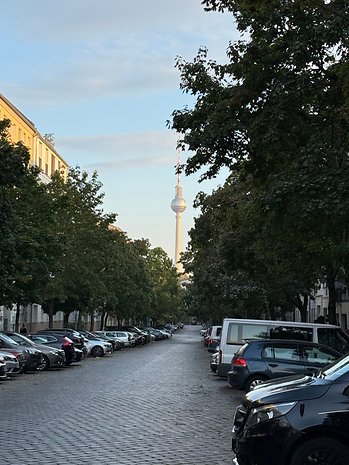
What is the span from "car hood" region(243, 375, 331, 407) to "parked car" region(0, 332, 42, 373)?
687 inches

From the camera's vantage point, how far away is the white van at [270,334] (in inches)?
788

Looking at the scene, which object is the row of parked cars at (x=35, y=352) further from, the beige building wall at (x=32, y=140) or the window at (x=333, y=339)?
the beige building wall at (x=32, y=140)

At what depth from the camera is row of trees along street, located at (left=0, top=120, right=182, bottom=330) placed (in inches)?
1024

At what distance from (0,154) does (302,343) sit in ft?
38.8

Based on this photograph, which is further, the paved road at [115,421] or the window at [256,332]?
the window at [256,332]

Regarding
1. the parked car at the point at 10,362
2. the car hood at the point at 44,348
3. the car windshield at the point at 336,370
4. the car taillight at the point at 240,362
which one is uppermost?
the car windshield at the point at 336,370

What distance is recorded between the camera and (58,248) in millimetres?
33438

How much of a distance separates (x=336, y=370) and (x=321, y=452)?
0.88 m

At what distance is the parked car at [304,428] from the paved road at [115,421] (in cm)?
214

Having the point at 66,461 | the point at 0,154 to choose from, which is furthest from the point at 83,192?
the point at 66,461

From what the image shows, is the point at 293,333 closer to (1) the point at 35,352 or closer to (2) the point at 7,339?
(1) the point at 35,352

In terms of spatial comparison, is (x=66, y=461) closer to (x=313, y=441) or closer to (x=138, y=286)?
(x=313, y=441)

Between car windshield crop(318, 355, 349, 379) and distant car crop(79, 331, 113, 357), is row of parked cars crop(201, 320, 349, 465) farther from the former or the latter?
distant car crop(79, 331, 113, 357)

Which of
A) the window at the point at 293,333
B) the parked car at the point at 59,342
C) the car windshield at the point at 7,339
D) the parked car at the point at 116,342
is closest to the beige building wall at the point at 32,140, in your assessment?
the parked car at the point at 116,342
